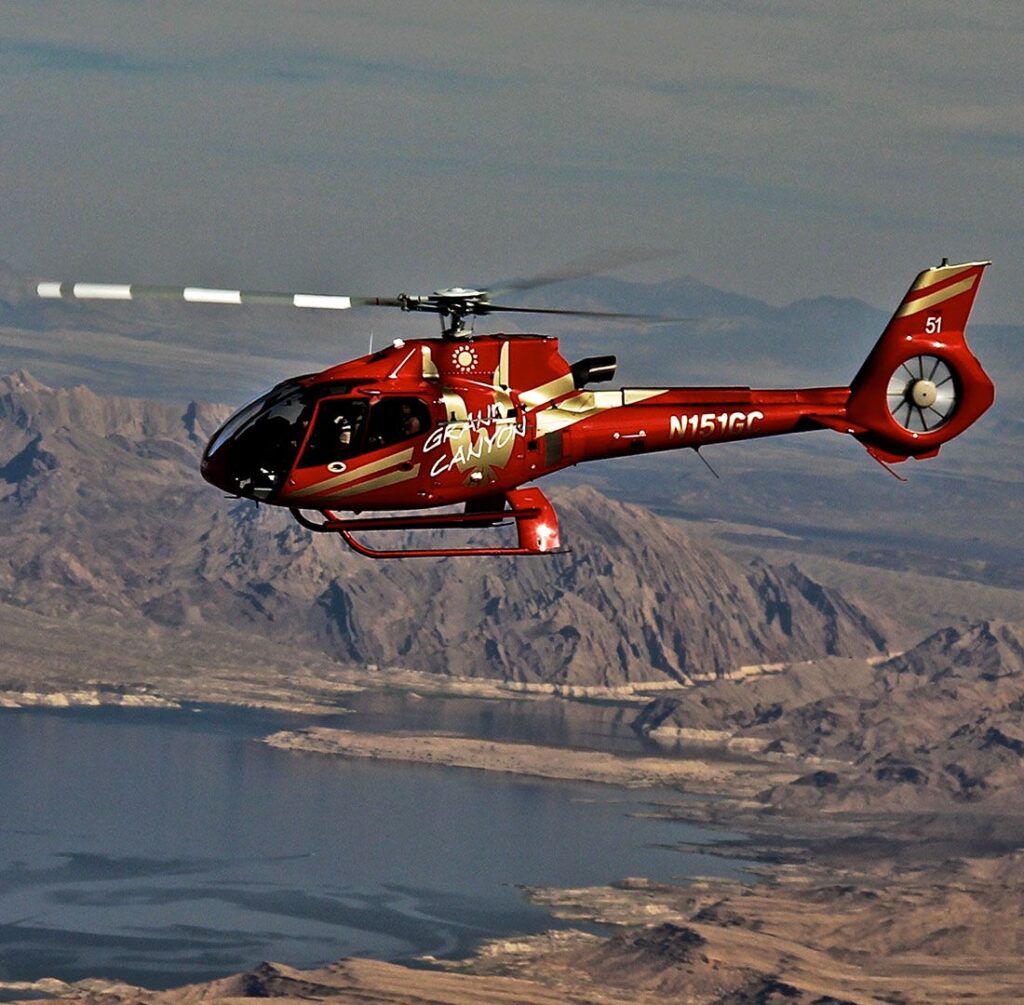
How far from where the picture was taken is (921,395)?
69.9 meters

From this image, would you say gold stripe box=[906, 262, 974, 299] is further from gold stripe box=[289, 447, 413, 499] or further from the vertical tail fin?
gold stripe box=[289, 447, 413, 499]

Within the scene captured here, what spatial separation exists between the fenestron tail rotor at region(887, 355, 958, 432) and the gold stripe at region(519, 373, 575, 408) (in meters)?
12.1

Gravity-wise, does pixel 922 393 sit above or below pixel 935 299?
below

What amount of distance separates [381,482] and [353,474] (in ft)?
3.11

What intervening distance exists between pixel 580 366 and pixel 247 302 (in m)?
12.3

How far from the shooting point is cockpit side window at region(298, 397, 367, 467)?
58938 mm

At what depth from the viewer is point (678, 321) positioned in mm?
58656

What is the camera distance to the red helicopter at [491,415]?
58969mm

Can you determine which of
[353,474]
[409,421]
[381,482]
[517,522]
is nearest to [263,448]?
[353,474]

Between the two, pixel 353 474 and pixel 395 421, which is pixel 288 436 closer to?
pixel 353 474

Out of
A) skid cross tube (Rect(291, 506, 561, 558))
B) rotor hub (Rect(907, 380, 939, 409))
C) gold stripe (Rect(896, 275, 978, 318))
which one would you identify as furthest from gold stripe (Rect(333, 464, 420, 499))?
gold stripe (Rect(896, 275, 978, 318))

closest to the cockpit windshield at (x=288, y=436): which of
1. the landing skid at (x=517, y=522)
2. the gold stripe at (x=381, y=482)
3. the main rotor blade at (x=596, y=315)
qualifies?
the gold stripe at (x=381, y=482)

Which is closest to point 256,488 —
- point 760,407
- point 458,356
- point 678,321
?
point 458,356

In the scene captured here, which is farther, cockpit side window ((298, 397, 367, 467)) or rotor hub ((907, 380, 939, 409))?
rotor hub ((907, 380, 939, 409))
